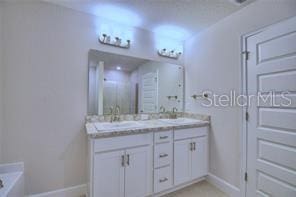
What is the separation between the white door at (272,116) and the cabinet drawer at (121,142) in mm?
1223

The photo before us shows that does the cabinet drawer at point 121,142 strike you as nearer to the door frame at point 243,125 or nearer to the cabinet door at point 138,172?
the cabinet door at point 138,172

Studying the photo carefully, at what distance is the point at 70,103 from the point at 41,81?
40 cm

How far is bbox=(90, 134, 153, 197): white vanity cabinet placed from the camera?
1.61 metres

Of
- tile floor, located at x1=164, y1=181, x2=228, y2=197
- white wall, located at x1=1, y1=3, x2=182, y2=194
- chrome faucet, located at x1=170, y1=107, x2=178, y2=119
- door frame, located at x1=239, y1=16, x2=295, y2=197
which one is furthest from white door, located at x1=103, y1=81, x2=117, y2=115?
door frame, located at x1=239, y1=16, x2=295, y2=197

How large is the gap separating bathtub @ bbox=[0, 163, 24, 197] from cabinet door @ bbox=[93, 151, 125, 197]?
2.30 feet

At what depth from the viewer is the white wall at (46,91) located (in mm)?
1784

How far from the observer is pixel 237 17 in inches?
81.1

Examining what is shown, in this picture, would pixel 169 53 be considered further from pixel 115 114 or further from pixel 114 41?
pixel 115 114

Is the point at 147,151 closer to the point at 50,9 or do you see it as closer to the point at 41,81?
the point at 41,81

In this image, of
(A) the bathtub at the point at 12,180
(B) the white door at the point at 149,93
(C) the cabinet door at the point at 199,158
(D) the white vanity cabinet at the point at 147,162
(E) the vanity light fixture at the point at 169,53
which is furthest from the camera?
(E) the vanity light fixture at the point at 169,53

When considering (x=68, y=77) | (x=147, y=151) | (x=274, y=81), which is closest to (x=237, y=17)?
(x=274, y=81)

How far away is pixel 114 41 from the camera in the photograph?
2312 mm

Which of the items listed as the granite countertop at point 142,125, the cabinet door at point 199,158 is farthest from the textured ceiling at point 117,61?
the cabinet door at point 199,158

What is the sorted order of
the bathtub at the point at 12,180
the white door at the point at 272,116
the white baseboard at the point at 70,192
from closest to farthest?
1. the bathtub at the point at 12,180
2. the white door at the point at 272,116
3. the white baseboard at the point at 70,192
